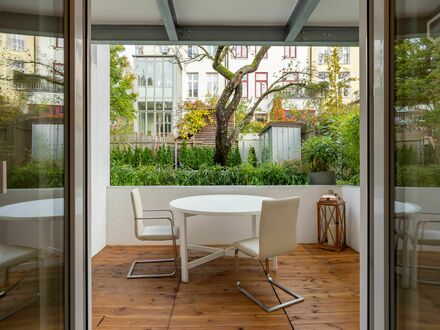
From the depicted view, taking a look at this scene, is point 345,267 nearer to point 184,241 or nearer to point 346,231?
point 346,231

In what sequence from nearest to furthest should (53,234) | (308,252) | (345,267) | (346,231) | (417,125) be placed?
(417,125), (53,234), (345,267), (308,252), (346,231)

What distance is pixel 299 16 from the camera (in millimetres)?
2883

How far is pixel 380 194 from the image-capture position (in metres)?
1.20

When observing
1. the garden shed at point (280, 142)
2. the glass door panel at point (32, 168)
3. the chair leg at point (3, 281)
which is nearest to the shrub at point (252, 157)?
the garden shed at point (280, 142)

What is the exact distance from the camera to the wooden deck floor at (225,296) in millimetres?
2217

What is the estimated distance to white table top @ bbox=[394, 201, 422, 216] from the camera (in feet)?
3.53

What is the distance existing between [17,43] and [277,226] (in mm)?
2105

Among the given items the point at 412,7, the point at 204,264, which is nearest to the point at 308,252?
the point at 204,264

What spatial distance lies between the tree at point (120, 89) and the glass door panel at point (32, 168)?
371cm

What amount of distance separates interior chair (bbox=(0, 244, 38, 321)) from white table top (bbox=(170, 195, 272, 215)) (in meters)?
1.83

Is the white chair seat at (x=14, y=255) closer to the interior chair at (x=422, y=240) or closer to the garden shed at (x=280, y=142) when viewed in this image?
the interior chair at (x=422, y=240)

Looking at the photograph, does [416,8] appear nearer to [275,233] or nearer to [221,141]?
Result: [275,233]

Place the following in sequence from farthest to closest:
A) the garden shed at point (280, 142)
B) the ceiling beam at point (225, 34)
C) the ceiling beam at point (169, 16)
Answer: the garden shed at point (280, 142) < the ceiling beam at point (225, 34) < the ceiling beam at point (169, 16)

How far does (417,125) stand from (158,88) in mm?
4626
